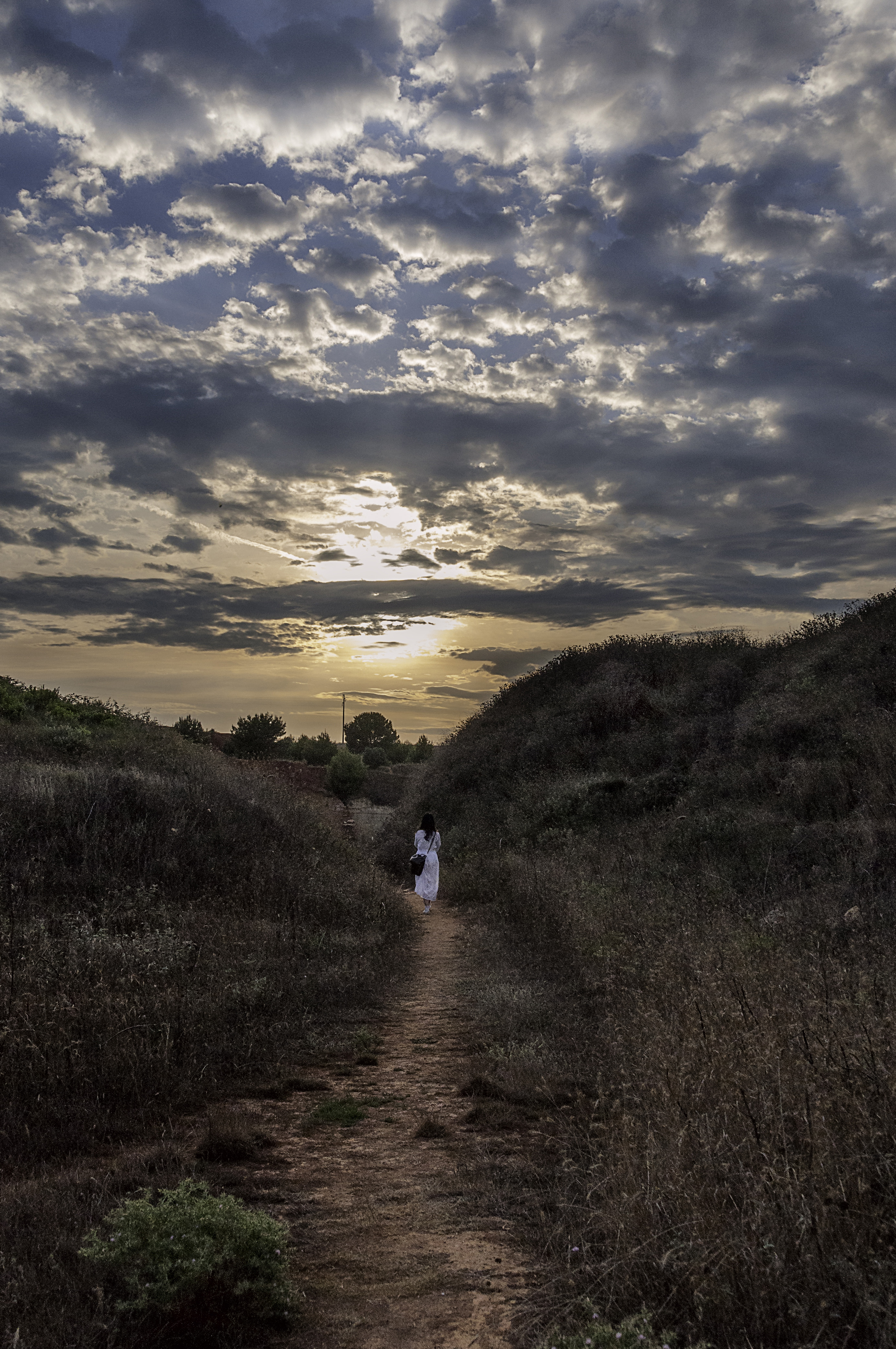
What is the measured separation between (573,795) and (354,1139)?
543 inches

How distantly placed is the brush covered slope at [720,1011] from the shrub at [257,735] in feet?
71.7

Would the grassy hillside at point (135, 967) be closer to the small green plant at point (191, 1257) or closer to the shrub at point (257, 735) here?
the small green plant at point (191, 1257)

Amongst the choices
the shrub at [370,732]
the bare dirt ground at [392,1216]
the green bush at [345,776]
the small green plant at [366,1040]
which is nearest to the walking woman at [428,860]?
the small green plant at [366,1040]

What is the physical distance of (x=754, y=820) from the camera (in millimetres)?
13469

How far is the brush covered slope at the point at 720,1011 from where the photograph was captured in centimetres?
293

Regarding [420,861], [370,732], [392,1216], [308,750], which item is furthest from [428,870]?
[370,732]

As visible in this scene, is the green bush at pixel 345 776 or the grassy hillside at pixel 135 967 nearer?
the grassy hillside at pixel 135 967

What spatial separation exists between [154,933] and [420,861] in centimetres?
742

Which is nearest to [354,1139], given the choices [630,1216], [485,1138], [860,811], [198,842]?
[485,1138]

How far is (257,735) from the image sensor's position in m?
39.3

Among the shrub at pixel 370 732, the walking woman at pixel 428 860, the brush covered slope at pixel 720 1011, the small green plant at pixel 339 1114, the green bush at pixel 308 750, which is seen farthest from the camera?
the shrub at pixel 370 732

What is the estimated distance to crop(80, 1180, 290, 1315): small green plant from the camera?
318 centimetres

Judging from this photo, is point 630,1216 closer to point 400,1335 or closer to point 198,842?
point 400,1335

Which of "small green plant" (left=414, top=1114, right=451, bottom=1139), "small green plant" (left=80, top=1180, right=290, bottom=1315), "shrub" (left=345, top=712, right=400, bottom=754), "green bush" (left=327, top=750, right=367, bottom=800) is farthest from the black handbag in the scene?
"shrub" (left=345, top=712, right=400, bottom=754)
